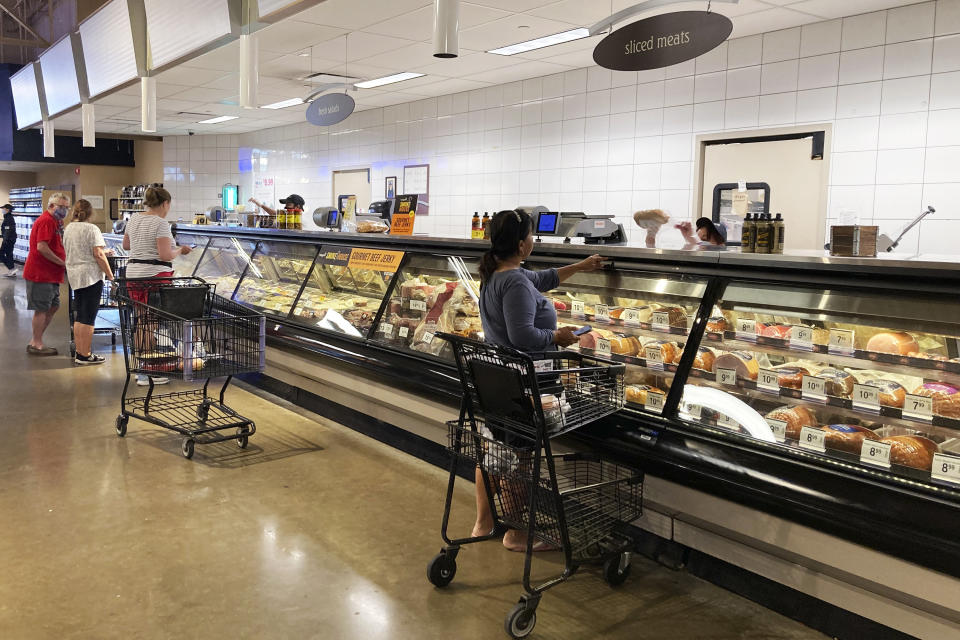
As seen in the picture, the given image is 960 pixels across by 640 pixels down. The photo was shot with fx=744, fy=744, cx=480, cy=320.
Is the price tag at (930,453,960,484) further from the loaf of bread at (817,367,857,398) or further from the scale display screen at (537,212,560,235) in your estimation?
the scale display screen at (537,212,560,235)

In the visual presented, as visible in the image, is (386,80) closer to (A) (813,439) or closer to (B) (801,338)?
(B) (801,338)

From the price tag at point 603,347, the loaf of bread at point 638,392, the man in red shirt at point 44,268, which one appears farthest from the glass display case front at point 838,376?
the man in red shirt at point 44,268

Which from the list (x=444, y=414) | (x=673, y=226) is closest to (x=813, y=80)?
(x=673, y=226)

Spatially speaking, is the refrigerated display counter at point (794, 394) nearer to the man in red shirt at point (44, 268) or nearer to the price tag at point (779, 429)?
the price tag at point (779, 429)

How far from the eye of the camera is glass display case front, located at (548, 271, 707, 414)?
3.15 m

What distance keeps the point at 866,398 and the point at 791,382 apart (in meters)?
0.29

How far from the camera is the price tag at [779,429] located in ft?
8.75

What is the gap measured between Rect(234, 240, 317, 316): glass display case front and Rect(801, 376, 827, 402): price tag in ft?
13.1

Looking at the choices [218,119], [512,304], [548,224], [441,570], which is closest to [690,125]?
[548,224]

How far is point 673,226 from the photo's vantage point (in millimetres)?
3916

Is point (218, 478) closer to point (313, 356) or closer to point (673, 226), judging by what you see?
point (313, 356)

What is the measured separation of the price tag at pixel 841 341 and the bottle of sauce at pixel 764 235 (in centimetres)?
43

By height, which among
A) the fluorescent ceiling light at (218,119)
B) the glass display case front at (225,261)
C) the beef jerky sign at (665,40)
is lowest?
the glass display case front at (225,261)

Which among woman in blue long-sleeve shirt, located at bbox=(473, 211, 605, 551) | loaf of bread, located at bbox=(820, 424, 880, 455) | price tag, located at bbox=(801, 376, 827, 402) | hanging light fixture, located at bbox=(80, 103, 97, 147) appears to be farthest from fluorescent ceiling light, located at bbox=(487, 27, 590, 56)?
hanging light fixture, located at bbox=(80, 103, 97, 147)
